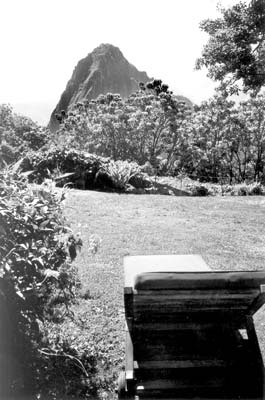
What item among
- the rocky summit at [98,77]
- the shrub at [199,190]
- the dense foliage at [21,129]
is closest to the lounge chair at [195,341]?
the shrub at [199,190]

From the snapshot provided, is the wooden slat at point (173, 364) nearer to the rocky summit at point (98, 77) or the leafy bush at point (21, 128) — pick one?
the leafy bush at point (21, 128)

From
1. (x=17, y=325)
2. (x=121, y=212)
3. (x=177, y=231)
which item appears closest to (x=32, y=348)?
(x=17, y=325)

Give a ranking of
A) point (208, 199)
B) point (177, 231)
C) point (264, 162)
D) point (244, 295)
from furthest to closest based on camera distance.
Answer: point (264, 162) < point (208, 199) < point (177, 231) < point (244, 295)

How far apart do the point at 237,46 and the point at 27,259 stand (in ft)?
24.7

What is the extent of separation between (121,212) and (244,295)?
7018 millimetres

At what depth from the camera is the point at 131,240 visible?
7.54m

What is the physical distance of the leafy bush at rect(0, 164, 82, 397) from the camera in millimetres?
2982

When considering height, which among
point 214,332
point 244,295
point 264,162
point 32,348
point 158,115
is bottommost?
point 32,348

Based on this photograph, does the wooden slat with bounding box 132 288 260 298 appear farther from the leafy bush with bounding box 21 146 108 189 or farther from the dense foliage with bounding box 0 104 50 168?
the dense foliage with bounding box 0 104 50 168

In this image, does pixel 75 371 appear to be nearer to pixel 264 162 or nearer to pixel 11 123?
pixel 264 162

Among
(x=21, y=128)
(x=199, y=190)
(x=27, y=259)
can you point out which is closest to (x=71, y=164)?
(x=199, y=190)

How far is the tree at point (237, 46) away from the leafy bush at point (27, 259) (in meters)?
6.84

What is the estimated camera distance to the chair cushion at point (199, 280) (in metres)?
2.66

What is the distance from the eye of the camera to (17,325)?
3127mm
